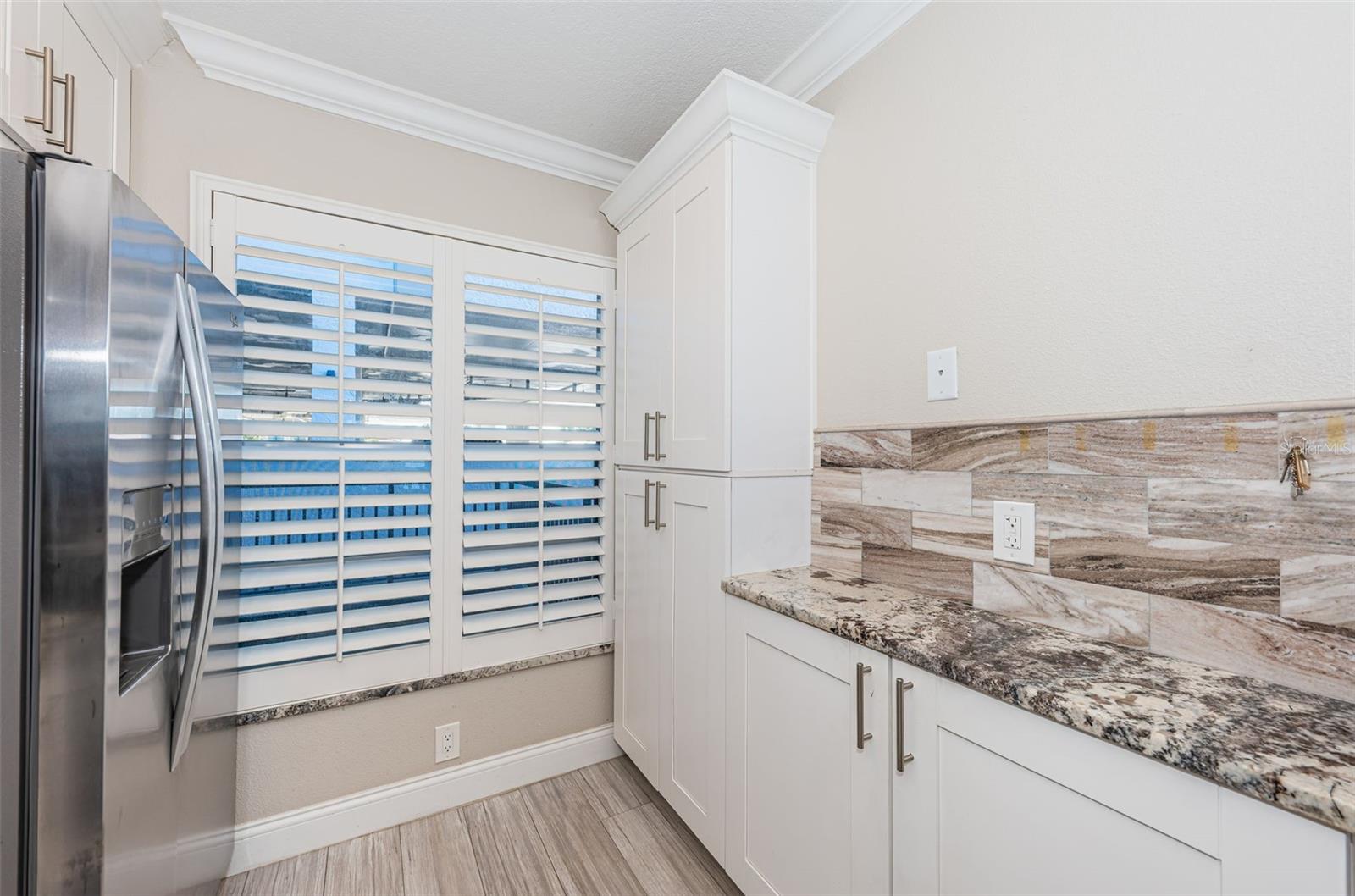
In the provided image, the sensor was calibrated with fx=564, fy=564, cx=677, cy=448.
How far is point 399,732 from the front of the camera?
6.55 ft

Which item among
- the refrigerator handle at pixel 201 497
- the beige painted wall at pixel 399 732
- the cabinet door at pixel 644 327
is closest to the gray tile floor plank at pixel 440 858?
the beige painted wall at pixel 399 732

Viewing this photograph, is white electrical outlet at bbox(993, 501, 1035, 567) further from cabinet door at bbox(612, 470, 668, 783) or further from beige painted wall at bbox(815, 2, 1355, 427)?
cabinet door at bbox(612, 470, 668, 783)

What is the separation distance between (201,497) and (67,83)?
917mm

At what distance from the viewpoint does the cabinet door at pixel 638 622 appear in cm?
199

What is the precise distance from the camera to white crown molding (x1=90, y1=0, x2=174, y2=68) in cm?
143

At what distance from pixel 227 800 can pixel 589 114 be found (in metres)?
2.48

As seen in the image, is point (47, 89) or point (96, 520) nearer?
point (96, 520)

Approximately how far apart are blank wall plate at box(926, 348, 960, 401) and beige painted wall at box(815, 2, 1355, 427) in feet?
0.08

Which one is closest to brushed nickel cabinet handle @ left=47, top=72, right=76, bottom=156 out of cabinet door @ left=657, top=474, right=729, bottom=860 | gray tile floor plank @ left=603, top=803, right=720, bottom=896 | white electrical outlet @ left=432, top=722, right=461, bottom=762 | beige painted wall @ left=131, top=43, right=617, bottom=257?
beige painted wall @ left=131, top=43, right=617, bottom=257

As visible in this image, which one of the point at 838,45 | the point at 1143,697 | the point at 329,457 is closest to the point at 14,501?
the point at 329,457

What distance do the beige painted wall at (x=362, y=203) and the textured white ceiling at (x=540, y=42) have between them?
0.20 meters

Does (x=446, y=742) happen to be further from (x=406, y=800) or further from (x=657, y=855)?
(x=657, y=855)

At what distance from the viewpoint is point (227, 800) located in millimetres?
1633

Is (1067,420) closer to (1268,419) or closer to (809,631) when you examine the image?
(1268,419)
